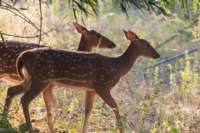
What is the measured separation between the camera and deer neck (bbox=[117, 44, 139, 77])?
31.5ft

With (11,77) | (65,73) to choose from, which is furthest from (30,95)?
(11,77)

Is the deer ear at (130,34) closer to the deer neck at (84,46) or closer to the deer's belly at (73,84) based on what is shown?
the deer neck at (84,46)

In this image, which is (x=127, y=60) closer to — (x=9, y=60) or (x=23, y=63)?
(x=9, y=60)

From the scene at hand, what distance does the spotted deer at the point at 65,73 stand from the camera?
868 centimetres

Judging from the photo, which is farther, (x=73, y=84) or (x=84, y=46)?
(x=84, y=46)

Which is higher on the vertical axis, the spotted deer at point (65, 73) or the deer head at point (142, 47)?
the deer head at point (142, 47)

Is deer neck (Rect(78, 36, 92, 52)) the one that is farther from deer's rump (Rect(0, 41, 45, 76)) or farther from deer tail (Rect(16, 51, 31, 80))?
deer tail (Rect(16, 51, 31, 80))

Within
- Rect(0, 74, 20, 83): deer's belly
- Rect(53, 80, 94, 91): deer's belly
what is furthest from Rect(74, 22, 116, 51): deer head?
Rect(53, 80, 94, 91): deer's belly

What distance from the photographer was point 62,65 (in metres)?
8.85

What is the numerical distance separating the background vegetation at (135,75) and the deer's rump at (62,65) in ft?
→ 1.21

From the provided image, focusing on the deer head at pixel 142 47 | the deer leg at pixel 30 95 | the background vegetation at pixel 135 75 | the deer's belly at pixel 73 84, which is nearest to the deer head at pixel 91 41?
the background vegetation at pixel 135 75

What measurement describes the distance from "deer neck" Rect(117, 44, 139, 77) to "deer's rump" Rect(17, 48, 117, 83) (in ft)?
1.23

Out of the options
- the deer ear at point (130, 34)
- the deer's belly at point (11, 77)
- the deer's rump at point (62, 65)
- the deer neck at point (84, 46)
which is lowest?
the deer's belly at point (11, 77)

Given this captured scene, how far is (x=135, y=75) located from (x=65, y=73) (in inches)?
177
